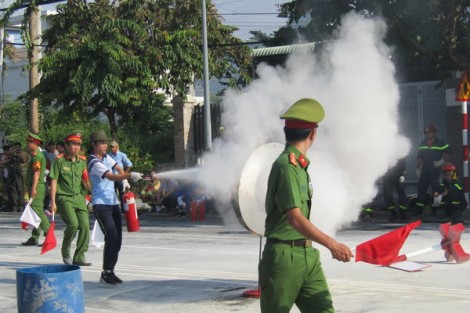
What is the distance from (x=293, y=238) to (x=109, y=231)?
4.72 metres

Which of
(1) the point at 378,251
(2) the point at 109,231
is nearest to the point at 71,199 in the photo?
(2) the point at 109,231

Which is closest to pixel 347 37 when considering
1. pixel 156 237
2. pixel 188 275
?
pixel 188 275

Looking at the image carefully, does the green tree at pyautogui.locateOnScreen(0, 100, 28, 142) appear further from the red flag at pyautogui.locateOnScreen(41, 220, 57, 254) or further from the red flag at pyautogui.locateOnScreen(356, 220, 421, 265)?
the red flag at pyautogui.locateOnScreen(356, 220, 421, 265)

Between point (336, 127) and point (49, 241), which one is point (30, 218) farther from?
point (336, 127)

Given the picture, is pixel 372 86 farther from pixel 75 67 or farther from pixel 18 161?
pixel 18 161

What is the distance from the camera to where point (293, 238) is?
17.8 ft

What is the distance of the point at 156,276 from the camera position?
34.2 feet

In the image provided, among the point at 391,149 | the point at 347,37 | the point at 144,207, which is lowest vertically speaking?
the point at 144,207

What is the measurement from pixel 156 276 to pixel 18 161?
49.4 feet

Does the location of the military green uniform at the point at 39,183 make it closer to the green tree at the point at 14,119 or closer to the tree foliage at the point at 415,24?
the tree foliage at the point at 415,24

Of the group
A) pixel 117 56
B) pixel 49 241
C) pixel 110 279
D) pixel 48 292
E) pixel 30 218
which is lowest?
pixel 110 279

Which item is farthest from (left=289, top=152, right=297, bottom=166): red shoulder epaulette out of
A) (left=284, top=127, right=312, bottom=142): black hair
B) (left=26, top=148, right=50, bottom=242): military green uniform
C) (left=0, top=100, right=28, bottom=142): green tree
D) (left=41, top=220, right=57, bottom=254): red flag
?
(left=0, top=100, right=28, bottom=142): green tree

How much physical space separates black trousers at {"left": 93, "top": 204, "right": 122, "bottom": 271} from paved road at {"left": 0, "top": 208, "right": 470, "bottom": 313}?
32 centimetres

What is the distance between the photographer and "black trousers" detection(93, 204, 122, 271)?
972cm
